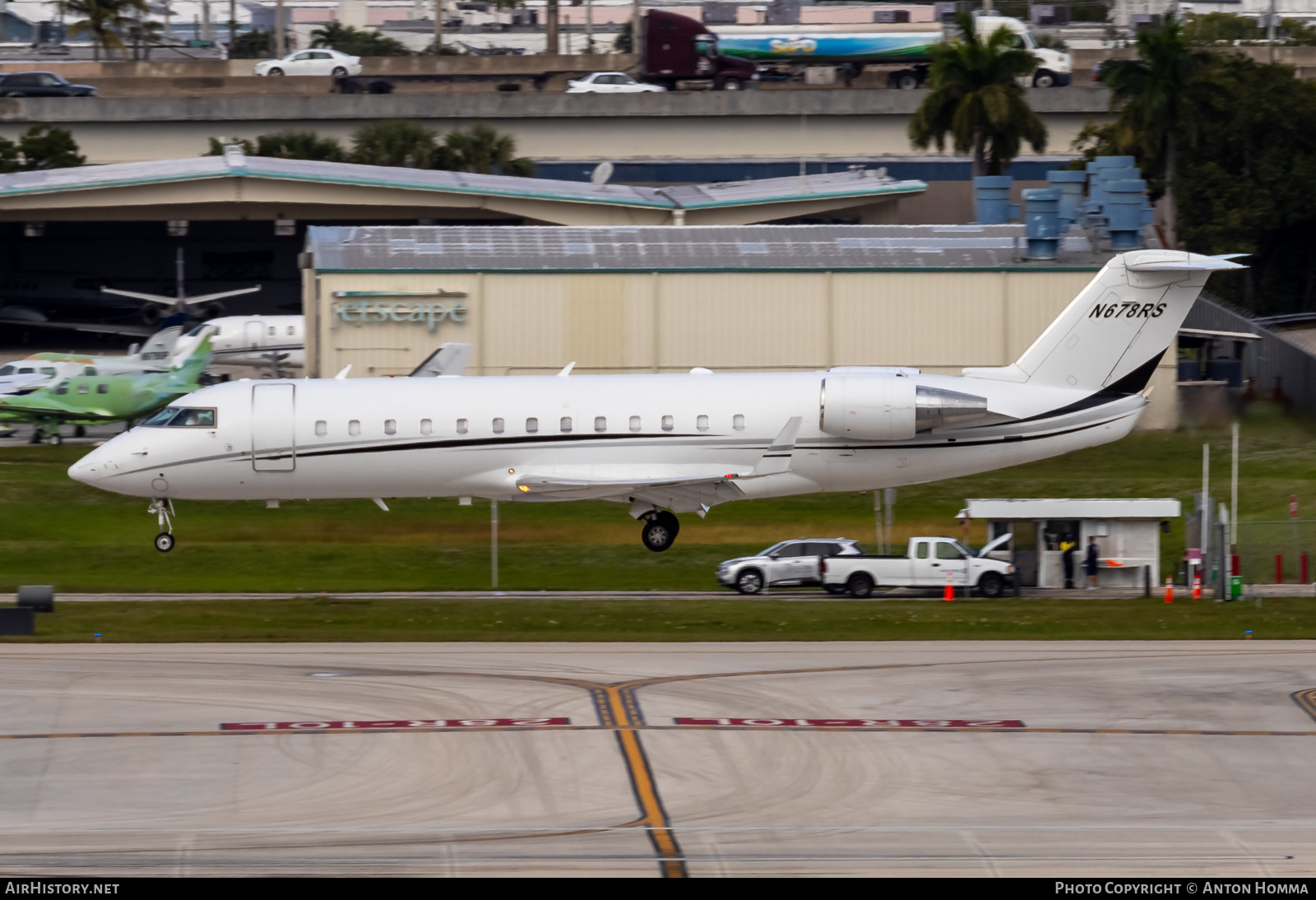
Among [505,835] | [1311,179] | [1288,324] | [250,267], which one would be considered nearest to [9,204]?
[250,267]

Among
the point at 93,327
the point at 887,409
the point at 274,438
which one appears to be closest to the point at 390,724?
the point at 274,438

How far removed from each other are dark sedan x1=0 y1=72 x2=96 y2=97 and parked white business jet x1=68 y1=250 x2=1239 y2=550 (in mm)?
80688

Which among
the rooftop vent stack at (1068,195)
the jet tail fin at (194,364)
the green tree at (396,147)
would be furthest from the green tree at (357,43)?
the rooftop vent stack at (1068,195)

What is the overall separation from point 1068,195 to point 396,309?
22445 millimetres

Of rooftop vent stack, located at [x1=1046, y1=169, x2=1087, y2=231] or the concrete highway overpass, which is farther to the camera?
the concrete highway overpass

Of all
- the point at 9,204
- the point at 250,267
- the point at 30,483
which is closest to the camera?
the point at 30,483

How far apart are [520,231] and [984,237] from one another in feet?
50.6

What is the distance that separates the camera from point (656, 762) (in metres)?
21.6

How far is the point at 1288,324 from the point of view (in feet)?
209

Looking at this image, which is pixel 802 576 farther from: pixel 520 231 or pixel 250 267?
pixel 250 267

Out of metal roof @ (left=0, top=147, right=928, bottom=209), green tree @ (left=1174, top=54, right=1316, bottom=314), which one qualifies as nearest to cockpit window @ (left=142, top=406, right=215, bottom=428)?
metal roof @ (left=0, top=147, right=928, bottom=209)

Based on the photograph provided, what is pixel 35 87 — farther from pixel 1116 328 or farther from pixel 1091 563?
pixel 1116 328

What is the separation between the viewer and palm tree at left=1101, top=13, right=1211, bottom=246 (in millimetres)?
74250

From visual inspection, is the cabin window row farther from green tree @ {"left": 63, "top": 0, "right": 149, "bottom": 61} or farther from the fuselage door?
green tree @ {"left": 63, "top": 0, "right": 149, "bottom": 61}
